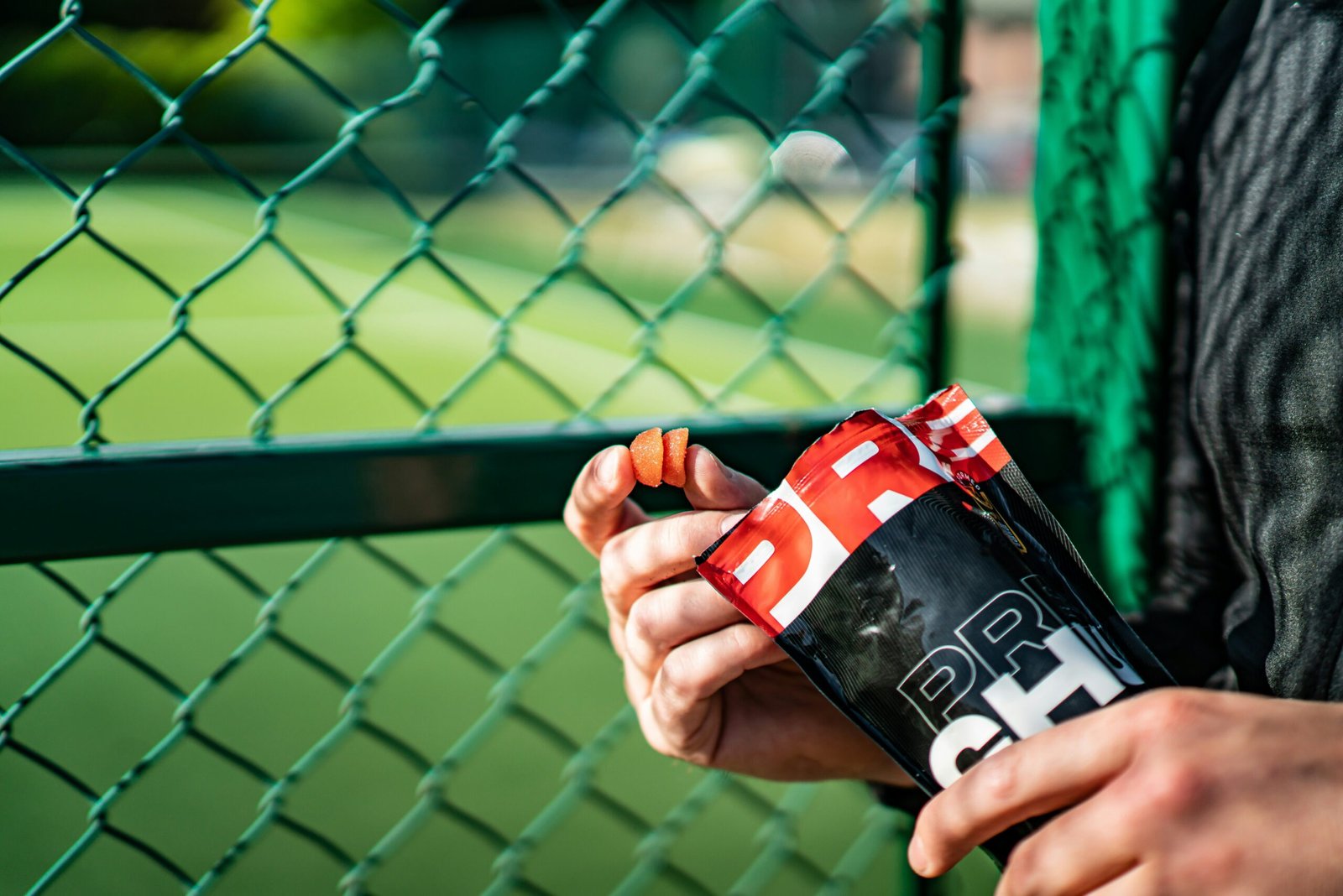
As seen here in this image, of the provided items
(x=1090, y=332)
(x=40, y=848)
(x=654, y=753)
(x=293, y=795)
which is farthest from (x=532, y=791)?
(x=1090, y=332)

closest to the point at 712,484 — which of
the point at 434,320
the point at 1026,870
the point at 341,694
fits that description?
the point at 1026,870

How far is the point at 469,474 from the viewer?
32.9 inches

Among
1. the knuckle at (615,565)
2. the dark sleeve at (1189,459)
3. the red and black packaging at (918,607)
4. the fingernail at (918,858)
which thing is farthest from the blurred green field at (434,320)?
the fingernail at (918,858)

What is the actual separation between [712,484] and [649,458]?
4 cm

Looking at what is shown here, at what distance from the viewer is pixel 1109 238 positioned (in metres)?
0.92

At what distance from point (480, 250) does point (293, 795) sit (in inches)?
479

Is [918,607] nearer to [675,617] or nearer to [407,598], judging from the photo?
[675,617]

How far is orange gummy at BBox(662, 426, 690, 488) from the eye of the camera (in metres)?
0.62

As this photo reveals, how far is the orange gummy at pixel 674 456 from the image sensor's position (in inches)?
24.2

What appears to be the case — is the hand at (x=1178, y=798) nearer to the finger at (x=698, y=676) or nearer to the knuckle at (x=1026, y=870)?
the knuckle at (x=1026, y=870)

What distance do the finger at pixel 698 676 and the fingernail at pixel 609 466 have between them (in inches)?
4.5

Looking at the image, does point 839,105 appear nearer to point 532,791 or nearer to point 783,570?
point 783,570

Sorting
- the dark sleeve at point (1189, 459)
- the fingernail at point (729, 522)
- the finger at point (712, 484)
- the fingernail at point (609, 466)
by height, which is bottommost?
the dark sleeve at point (1189, 459)

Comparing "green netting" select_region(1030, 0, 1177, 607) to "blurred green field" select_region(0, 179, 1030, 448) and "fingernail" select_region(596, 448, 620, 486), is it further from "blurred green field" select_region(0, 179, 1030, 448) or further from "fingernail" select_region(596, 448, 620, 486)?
"fingernail" select_region(596, 448, 620, 486)
